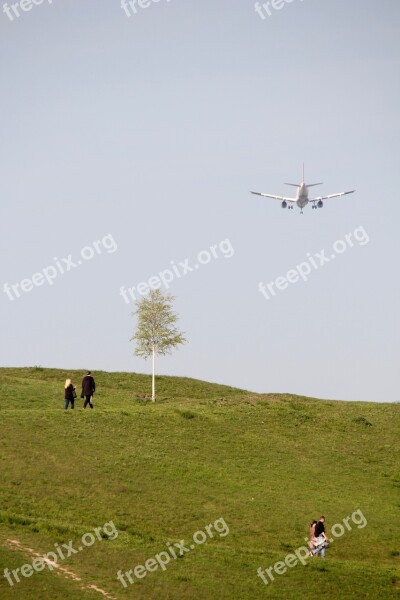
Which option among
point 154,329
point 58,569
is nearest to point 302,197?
point 154,329

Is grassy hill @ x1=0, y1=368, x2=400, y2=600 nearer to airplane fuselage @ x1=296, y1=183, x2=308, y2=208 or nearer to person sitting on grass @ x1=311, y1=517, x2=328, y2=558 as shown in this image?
person sitting on grass @ x1=311, y1=517, x2=328, y2=558

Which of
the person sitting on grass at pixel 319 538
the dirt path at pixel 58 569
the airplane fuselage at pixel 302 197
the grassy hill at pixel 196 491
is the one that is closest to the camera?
the dirt path at pixel 58 569

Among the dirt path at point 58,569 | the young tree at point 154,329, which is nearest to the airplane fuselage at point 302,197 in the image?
the young tree at point 154,329

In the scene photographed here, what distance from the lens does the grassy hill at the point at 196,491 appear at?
4341cm

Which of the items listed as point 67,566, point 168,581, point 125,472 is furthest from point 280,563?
point 125,472

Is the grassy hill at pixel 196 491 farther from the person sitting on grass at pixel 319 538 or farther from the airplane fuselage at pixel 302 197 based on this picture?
the airplane fuselage at pixel 302 197

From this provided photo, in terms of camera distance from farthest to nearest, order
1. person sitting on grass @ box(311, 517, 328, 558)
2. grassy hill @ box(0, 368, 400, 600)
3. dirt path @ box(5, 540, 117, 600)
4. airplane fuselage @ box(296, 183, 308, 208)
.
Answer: airplane fuselage @ box(296, 183, 308, 208) → person sitting on grass @ box(311, 517, 328, 558) → grassy hill @ box(0, 368, 400, 600) → dirt path @ box(5, 540, 117, 600)

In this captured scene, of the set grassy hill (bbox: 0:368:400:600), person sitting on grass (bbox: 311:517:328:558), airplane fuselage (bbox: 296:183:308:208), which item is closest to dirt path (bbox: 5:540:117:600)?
grassy hill (bbox: 0:368:400:600)

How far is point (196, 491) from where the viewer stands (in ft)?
184

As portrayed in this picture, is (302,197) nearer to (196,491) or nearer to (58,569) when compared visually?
(196,491)

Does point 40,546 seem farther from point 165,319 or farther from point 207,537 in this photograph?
point 165,319

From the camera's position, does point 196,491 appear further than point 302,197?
No

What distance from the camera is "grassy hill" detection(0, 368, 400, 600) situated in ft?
142

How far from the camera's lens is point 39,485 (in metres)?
53.4
